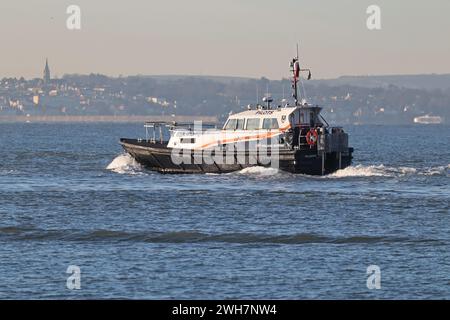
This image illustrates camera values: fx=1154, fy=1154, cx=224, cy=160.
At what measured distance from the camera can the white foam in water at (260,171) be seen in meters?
56.0

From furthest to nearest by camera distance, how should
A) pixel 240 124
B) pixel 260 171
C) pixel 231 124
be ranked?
pixel 231 124 → pixel 240 124 → pixel 260 171

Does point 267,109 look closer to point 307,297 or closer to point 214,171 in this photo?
point 214,171

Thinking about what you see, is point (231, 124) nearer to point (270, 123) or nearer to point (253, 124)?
point (253, 124)

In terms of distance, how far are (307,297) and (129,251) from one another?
7.54 meters

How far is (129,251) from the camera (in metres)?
32.2

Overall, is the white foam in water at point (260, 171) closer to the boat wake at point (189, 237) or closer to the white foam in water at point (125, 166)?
the white foam in water at point (125, 166)

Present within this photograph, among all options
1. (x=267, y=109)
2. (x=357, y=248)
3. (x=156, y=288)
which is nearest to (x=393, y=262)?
(x=357, y=248)

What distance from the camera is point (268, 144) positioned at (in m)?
55.9

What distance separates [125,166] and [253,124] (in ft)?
34.5

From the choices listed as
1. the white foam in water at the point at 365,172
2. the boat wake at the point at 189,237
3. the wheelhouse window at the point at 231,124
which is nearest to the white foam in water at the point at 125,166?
the wheelhouse window at the point at 231,124

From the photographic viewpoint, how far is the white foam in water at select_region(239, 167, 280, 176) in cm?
5600

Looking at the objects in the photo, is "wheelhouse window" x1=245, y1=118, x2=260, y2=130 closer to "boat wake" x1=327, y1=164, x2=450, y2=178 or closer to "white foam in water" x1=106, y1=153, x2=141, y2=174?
"boat wake" x1=327, y1=164, x2=450, y2=178

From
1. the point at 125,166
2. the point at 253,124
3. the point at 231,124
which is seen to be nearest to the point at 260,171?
the point at 253,124
